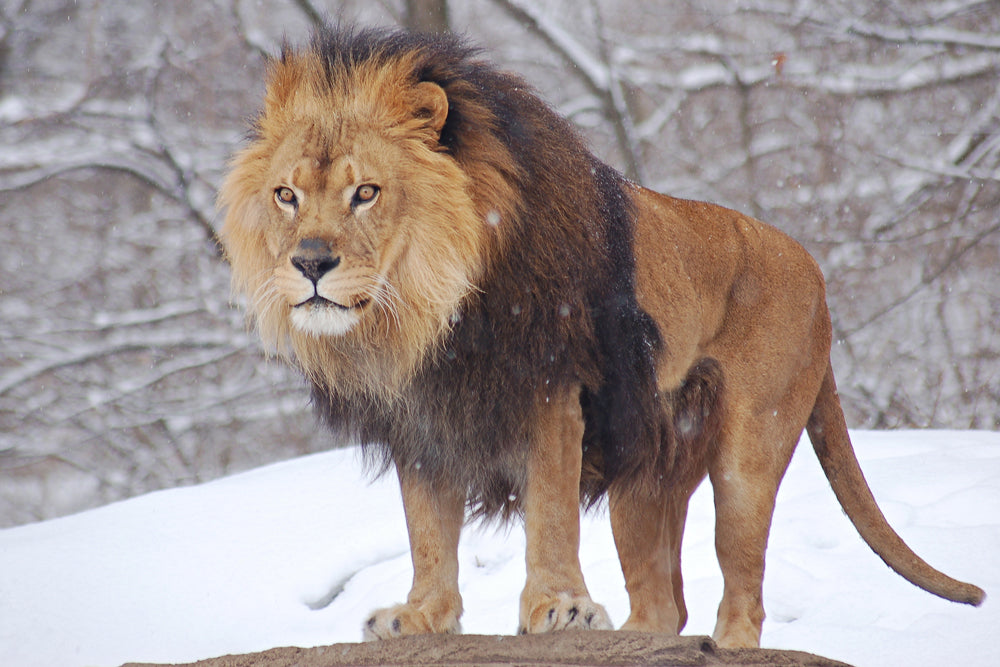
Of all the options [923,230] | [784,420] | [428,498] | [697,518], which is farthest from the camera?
[923,230]

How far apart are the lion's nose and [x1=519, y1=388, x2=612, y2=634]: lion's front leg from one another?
66 cm

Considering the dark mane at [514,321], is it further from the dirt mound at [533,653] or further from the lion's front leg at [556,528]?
the dirt mound at [533,653]

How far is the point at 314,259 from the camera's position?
2.40m

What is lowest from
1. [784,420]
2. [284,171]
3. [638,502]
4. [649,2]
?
[638,502]

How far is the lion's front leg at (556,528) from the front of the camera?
254 centimetres

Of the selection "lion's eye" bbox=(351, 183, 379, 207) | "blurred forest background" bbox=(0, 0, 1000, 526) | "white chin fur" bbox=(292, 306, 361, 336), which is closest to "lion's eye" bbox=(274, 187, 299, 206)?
"lion's eye" bbox=(351, 183, 379, 207)

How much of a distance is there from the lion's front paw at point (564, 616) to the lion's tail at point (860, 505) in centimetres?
131

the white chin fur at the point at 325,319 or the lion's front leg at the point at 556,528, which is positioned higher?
the white chin fur at the point at 325,319

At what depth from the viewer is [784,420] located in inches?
134

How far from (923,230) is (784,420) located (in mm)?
6866


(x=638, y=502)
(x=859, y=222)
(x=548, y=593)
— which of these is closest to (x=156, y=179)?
(x=859, y=222)

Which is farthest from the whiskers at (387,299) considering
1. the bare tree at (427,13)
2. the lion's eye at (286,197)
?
the bare tree at (427,13)

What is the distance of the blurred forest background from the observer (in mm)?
9461

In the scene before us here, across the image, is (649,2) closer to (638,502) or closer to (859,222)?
(859,222)
